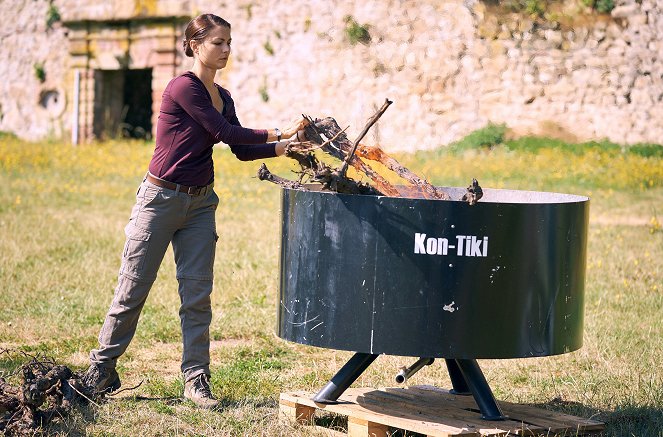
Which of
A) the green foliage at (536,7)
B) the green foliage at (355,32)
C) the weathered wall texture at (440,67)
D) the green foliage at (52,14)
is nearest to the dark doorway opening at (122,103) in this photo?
the green foliage at (52,14)

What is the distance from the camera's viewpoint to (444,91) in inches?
650

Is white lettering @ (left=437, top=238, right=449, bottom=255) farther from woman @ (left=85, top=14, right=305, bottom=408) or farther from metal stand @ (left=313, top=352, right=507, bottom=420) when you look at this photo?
woman @ (left=85, top=14, right=305, bottom=408)

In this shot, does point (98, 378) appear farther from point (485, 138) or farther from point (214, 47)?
point (485, 138)

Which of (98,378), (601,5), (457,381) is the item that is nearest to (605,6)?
(601,5)

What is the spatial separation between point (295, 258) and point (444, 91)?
12681mm

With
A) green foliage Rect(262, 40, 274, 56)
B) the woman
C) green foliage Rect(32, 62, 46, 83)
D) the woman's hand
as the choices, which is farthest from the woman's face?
green foliage Rect(32, 62, 46, 83)

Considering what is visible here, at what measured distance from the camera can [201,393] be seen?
4773 millimetres

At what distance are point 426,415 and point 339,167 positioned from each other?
113cm

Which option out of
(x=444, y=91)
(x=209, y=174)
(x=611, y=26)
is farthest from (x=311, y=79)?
(x=209, y=174)

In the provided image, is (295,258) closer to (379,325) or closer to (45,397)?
(379,325)

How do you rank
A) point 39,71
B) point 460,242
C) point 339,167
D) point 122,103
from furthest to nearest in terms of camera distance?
1. point 122,103
2. point 39,71
3. point 339,167
4. point 460,242

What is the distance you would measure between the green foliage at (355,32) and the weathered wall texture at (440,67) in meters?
0.08

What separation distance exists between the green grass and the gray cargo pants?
0.30m

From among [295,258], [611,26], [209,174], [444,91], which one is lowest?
[295,258]
